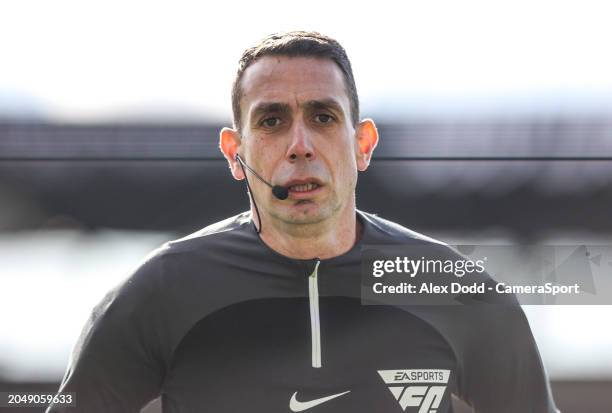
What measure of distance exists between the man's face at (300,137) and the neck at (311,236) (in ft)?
0.06

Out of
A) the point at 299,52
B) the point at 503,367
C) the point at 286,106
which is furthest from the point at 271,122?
the point at 503,367

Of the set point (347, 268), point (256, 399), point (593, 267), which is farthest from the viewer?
point (593, 267)

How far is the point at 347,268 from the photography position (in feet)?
4.41

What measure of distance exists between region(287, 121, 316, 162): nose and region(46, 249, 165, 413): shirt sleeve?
362 mm

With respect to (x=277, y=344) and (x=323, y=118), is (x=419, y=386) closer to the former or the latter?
(x=277, y=344)

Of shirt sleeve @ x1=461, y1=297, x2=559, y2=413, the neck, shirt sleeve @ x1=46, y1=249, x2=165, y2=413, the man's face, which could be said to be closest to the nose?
the man's face

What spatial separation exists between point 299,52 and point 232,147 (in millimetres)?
244

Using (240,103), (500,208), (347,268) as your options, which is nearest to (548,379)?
(500,208)

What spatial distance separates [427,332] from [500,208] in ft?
1.29

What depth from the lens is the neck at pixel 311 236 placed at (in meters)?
1.30

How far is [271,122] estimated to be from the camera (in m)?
1.27

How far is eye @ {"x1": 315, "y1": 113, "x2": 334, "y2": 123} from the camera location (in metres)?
1.26

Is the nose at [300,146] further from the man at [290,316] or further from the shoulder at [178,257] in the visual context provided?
the shoulder at [178,257]

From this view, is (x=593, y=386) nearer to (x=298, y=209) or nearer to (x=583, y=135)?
(x=583, y=135)
